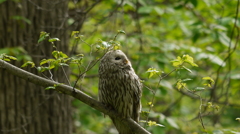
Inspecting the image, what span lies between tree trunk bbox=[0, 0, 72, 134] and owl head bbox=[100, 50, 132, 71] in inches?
58.7

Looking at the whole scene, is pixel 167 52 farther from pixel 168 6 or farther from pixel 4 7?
pixel 4 7

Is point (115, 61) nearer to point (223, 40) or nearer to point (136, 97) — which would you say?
point (136, 97)

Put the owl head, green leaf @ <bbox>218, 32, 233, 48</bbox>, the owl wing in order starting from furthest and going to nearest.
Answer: green leaf @ <bbox>218, 32, 233, 48</bbox>, the owl wing, the owl head

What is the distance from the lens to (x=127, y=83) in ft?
11.1

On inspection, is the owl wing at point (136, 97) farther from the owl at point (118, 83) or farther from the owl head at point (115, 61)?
the owl head at point (115, 61)

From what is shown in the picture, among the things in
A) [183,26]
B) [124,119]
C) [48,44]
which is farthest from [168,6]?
[124,119]

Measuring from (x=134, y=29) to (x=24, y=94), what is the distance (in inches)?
109

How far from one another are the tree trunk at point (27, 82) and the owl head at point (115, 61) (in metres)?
1.49

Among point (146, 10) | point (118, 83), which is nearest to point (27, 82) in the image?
point (118, 83)

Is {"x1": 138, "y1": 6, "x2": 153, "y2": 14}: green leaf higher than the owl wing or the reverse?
higher

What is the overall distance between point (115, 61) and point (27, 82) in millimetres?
1843

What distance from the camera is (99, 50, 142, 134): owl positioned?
3.35m

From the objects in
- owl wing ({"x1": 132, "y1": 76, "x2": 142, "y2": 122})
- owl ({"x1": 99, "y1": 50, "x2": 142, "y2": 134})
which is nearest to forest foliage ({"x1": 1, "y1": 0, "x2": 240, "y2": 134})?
owl wing ({"x1": 132, "y1": 76, "x2": 142, "y2": 122})

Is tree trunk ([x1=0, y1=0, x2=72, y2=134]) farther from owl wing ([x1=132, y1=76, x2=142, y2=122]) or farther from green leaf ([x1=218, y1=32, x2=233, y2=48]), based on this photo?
green leaf ([x1=218, y1=32, x2=233, y2=48])
